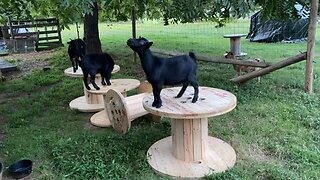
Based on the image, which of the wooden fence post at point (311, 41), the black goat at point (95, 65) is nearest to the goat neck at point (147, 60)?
the black goat at point (95, 65)

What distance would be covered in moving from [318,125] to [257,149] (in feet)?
2.87

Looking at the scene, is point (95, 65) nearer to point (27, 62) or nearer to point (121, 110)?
point (121, 110)

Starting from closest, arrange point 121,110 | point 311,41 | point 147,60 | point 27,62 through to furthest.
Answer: point 147,60 → point 121,110 → point 311,41 → point 27,62

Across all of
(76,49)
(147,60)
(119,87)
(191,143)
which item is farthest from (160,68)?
(76,49)

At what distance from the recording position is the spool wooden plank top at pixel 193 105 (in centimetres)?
236

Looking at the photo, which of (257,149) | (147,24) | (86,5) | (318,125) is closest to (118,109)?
(86,5)

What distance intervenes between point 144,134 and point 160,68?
107 cm

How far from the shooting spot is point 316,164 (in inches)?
103

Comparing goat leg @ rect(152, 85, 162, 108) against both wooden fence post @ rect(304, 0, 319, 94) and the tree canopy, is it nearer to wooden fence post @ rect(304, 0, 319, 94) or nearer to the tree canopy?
the tree canopy

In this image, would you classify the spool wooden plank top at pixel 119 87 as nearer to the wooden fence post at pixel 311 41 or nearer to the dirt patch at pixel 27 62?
the wooden fence post at pixel 311 41

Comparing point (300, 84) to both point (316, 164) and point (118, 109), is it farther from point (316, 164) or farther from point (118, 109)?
point (118, 109)

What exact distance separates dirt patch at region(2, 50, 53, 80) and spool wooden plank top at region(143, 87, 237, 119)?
15.9 ft

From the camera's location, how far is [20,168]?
105 inches

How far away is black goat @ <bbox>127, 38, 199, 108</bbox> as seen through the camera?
241 centimetres
